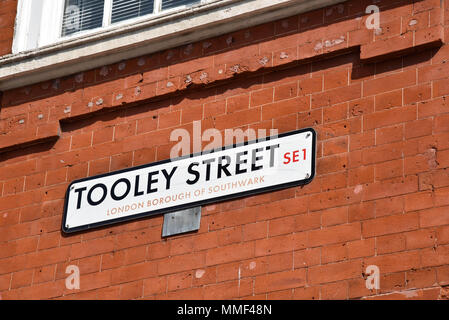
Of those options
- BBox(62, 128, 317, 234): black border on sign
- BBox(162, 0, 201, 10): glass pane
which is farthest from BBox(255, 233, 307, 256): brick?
BBox(162, 0, 201, 10): glass pane

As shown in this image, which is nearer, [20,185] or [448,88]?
[448,88]

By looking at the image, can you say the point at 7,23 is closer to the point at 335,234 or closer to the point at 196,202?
the point at 196,202

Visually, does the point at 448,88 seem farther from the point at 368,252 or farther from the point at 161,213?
the point at 161,213

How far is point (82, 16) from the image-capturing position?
12.9 metres

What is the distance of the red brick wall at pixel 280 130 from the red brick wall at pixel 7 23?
2.30 feet

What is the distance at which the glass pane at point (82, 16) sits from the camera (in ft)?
42.0

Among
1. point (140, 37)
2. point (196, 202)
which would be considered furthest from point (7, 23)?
point (196, 202)

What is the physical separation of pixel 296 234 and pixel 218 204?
2.76 feet

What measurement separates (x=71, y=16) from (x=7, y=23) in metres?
0.70

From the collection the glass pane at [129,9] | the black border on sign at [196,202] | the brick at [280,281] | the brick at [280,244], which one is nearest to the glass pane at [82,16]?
the glass pane at [129,9]

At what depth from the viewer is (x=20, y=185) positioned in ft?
40.0

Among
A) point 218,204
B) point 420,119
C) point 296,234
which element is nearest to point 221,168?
point 218,204

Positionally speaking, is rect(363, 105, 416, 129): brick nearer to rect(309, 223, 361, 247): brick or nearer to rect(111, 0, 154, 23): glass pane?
rect(309, 223, 361, 247): brick

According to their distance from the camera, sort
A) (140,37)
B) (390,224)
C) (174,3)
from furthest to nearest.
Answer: (174,3), (140,37), (390,224)
